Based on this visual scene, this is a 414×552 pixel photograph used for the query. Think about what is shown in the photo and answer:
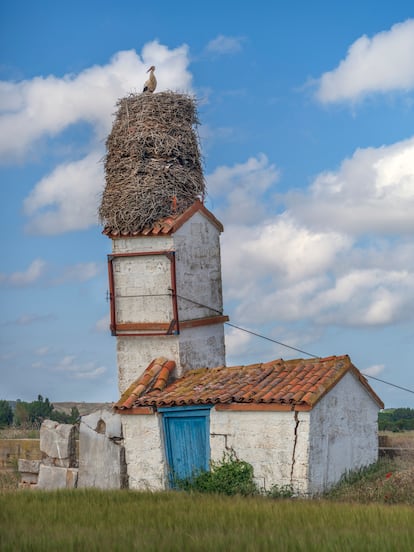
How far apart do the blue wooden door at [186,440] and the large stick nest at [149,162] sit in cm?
442

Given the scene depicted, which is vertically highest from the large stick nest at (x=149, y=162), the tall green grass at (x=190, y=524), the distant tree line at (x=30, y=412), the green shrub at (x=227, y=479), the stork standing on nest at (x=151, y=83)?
the stork standing on nest at (x=151, y=83)

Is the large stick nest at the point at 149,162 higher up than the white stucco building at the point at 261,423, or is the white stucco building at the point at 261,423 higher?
the large stick nest at the point at 149,162

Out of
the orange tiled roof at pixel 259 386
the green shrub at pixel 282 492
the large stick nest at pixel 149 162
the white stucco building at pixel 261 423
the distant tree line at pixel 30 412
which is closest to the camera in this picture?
the green shrub at pixel 282 492

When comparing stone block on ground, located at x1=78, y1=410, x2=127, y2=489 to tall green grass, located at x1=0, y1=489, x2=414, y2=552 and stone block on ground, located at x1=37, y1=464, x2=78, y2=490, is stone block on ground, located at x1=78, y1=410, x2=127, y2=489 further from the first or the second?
tall green grass, located at x1=0, y1=489, x2=414, y2=552

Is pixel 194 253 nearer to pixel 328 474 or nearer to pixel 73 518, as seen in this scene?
pixel 328 474

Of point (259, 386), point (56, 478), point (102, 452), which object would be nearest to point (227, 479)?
point (259, 386)

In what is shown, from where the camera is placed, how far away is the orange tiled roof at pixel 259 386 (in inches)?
646

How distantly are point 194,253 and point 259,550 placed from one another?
10.3m

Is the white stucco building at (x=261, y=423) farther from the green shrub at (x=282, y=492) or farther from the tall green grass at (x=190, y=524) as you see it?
the tall green grass at (x=190, y=524)

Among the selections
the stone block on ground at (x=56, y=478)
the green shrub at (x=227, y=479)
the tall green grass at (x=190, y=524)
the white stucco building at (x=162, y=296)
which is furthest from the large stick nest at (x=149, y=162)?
the tall green grass at (x=190, y=524)

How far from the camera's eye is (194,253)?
2006cm

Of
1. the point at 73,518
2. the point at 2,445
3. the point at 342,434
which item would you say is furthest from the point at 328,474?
the point at 2,445

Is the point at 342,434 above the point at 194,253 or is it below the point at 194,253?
below

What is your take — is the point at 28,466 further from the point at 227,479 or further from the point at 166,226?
the point at 166,226
